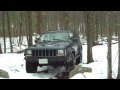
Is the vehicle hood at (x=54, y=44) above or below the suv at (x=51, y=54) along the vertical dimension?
above

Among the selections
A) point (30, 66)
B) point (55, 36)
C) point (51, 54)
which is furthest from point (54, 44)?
point (30, 66)

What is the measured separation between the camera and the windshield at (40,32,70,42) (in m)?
13.1

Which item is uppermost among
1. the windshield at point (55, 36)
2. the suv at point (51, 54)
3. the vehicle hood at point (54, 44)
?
the windshield at point (55, 36)

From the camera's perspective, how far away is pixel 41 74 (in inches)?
475

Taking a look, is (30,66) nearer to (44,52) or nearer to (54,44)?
(44,52)

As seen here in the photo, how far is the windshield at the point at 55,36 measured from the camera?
43.1 ft

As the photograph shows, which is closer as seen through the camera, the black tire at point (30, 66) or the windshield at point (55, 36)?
the black tire at point (30, 66)

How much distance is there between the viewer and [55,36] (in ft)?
43.5

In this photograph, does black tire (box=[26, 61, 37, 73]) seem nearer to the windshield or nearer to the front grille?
the front grille

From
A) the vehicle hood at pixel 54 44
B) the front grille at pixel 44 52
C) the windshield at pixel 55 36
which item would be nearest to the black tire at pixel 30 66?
the front grille at pixel 44 52

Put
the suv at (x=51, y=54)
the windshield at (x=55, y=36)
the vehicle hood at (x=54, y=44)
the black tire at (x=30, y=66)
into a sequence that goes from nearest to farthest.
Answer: the suv at (x=51, y=54)
the vehicle hood at (x=54, y=44)
the black tire at (x=30, y=66)
the windshield at (x=55, y=36)

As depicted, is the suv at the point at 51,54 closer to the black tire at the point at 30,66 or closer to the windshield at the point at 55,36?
the black tire at the point at 30,66
